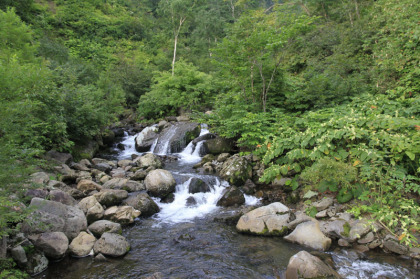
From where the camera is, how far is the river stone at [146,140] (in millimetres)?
13530

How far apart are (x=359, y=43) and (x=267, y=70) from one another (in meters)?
7.18

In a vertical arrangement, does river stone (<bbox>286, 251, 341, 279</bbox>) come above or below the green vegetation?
below

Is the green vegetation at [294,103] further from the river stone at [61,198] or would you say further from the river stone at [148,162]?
the river stone at [148,162]

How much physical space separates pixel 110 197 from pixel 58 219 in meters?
1.83

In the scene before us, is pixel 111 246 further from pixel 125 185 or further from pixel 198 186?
pixel 198 186

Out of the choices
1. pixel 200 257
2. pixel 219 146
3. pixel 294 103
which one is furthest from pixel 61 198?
pixel 294 103

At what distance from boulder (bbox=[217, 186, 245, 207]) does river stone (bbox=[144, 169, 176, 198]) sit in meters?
1.69

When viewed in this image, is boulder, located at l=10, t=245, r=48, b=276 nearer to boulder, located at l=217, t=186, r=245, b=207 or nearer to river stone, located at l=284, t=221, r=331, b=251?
boulder, located at l=217, t=186, r=245, b=207

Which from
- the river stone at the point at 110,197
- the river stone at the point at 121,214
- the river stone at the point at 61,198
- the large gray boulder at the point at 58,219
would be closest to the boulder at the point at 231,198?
the river stone at the point at 121,214

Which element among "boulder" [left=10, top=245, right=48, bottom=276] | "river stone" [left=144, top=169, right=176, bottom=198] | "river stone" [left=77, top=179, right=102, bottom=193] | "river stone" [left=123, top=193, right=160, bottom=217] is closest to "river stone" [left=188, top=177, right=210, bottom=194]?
"river stone" [left=144, top=169, right=176, bottom=198]

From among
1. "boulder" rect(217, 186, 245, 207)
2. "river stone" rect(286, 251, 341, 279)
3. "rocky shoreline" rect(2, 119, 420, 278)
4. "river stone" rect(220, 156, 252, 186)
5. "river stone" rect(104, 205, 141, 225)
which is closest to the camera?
"river stone" rect(286, 251, 341, 279)

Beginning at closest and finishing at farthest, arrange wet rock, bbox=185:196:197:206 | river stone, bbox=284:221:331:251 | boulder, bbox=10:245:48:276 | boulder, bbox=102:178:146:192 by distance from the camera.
→ boulder, bbox=10:245:48:276, river stone, bbox=284:221:331:251, wet rock, bbox=185:196:197:206, boulder, bbox=102:178:146:192

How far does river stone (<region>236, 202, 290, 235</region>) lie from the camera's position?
5.62 metres

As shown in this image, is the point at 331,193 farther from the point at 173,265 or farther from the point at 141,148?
the point at 141,148
